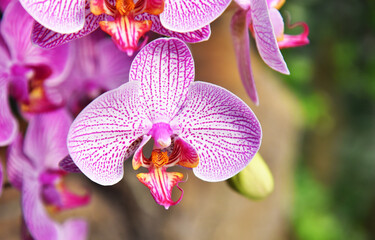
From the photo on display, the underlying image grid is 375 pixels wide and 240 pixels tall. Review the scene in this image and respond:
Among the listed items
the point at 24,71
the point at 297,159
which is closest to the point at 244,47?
the point at 24,71

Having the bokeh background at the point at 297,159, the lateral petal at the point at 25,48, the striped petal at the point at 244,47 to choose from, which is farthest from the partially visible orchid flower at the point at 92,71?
the bokeh background at the point at 297,159

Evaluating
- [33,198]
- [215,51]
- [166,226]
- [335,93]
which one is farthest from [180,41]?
[335,93]

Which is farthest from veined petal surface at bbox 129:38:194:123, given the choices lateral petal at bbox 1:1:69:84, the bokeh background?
the bokeh background

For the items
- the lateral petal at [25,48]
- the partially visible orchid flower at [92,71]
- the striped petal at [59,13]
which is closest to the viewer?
the striped petal at [59,13]

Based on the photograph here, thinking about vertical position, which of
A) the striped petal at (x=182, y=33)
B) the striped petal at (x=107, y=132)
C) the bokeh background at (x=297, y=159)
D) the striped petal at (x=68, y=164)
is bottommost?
the bokeh background at (x=297, y=159)

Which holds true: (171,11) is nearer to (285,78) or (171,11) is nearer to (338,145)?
(285,78)

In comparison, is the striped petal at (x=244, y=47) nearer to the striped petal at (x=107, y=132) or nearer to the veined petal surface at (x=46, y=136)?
the striped petal at (x=107, y=132)
